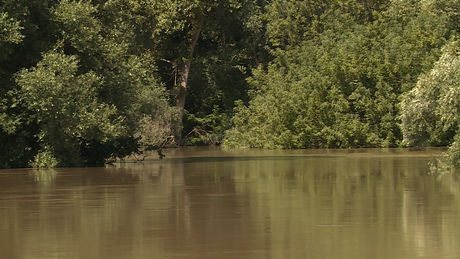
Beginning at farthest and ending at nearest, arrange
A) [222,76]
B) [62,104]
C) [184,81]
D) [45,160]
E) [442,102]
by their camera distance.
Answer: [222,76] < [184,81] < [45,160] < [62,104] < [442,102]

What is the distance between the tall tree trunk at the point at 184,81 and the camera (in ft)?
188

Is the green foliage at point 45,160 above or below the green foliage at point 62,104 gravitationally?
below

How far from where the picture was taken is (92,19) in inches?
1277

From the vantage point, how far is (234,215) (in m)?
15.7

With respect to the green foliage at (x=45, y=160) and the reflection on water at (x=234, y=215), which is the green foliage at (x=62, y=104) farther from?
the reflection on water at (x=234, y=215)

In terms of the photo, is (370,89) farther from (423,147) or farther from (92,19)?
(92,19)

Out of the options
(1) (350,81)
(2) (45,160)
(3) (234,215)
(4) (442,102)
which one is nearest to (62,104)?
(2) (45,160)

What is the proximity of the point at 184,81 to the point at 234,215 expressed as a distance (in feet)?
142

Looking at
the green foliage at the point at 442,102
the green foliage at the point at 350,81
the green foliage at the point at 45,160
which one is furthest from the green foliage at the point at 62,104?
the green foliage at the point at 350,81

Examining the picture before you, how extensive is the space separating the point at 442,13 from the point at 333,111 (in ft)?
30.1

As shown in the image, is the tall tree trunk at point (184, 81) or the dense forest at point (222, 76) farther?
the tall tree trunk at point (184, 81)

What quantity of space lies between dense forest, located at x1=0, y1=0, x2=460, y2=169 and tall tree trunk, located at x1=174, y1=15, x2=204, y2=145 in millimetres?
97

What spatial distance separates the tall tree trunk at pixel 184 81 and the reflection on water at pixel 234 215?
29.9m

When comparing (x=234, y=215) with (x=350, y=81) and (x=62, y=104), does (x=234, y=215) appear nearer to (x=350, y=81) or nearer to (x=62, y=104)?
(x=62, y=104)
